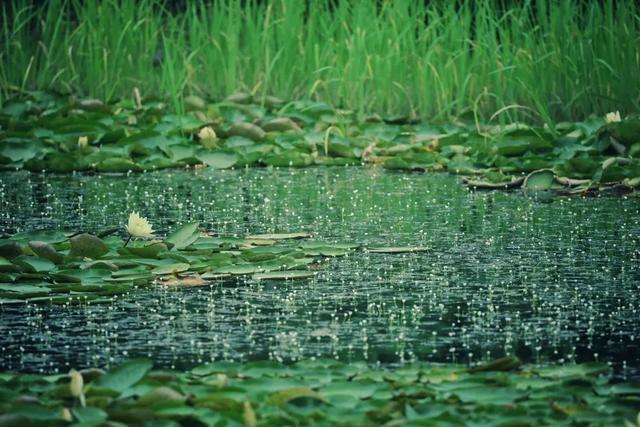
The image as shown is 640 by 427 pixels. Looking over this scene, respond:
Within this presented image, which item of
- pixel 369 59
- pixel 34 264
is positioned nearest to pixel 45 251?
pixel 34 264

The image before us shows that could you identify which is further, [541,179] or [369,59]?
[369,59]

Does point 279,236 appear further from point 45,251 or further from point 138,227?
point 45,251

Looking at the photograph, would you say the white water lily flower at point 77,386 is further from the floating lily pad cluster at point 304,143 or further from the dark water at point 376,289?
the floating lily pad cluster at point 304,143

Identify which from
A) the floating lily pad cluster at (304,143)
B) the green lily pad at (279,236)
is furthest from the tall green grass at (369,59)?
the green lily pad at (279,236)

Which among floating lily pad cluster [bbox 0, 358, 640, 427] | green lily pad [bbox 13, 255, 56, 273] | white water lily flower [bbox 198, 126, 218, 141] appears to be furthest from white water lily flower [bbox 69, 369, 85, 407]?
white water lily flower [bbox 198, 126, 218, 141]

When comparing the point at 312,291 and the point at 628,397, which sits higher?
the point at 312,291

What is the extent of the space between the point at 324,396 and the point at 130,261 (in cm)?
151

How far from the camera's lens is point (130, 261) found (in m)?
4.16

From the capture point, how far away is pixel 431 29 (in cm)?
802

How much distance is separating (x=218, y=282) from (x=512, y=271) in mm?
937

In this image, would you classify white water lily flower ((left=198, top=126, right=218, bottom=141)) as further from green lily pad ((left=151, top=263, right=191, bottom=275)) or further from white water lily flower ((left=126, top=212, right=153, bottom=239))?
green lily pad ((left=151, top=263, right=191, bottom=275))

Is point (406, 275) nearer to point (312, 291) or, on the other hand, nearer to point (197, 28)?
point (312, 291)

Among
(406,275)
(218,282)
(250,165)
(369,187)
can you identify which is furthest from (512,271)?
(250,165)

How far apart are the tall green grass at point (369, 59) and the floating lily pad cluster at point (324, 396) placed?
376 cm
